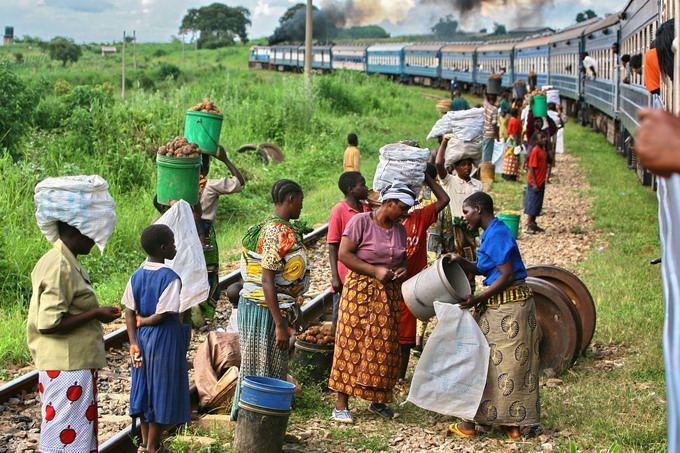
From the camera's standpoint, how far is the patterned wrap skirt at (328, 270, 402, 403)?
5.43m

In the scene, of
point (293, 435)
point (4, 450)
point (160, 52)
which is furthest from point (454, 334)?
point (160, 52)

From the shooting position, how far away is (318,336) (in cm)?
653

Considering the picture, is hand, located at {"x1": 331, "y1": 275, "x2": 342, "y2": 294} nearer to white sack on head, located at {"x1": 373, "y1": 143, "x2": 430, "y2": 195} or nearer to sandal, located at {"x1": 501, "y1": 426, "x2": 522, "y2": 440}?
white sack on head, located at {"x1": 373, "y1": 143, "x2": 430, "y2": 195}

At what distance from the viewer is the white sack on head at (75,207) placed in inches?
165

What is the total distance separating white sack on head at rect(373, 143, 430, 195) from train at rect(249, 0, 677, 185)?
173 centimetres

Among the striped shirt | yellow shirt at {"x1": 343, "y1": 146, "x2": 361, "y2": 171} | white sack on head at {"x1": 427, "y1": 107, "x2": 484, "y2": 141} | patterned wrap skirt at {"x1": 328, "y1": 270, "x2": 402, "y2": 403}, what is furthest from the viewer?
the striped shirt

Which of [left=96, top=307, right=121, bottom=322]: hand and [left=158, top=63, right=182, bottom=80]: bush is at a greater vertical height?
[left=158, top=63, right=182, bottom=80]: bush

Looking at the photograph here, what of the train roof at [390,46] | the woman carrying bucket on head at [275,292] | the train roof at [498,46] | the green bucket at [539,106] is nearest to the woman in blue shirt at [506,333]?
the woman carrying bucket on head at [275,292]

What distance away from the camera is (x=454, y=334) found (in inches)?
208

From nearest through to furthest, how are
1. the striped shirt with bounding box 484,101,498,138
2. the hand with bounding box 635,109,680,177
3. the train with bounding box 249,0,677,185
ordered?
the hand with bounding box 635,109,680,177, the train with bounding box 249,0,677,185, the striped shirt with bounding box 484,101,498,138

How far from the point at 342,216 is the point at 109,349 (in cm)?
257

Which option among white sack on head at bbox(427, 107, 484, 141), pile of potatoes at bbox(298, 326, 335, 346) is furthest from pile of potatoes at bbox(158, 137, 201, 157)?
white sack on head at bbox(427, 107, 484, 141)

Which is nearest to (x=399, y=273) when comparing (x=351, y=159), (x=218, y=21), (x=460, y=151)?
(x=460, y=151)

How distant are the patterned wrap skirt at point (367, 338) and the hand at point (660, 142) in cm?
365
